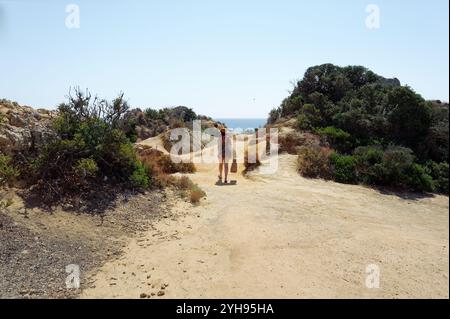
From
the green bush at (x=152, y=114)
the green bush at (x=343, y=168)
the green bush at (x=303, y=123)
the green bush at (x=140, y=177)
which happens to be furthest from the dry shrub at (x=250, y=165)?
the green bush at (x=152, y=114)

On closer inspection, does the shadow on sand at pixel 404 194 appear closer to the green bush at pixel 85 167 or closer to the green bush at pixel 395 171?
the green bush at pixel 395 171

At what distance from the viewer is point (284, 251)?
19.0 feet

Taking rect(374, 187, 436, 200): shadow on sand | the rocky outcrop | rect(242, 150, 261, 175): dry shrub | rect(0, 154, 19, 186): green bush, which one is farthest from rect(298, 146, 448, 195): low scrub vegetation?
rect(0, 154, 19, 186): green bush

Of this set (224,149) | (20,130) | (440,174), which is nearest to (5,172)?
(20,130)

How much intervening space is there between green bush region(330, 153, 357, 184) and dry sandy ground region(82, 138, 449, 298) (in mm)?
1980

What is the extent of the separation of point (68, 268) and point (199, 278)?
1.80 m

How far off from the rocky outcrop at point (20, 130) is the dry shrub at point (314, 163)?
6884mm

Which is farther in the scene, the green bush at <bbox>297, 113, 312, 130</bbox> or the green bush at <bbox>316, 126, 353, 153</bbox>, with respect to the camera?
the green bush at <bbox>297, 113, 312, 130</bbox>

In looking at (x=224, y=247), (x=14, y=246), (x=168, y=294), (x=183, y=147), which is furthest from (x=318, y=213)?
(x=183, y=147)

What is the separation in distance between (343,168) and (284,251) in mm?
6142

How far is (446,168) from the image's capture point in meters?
11.2

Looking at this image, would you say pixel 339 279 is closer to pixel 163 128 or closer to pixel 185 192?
pixel 185 192

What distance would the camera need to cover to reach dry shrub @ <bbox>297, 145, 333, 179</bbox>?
1138 centimetres

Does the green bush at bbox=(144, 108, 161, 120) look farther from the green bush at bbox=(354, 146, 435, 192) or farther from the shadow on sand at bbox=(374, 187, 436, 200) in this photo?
the shadow on sand at bbox=(374, 187, 436, 200)
